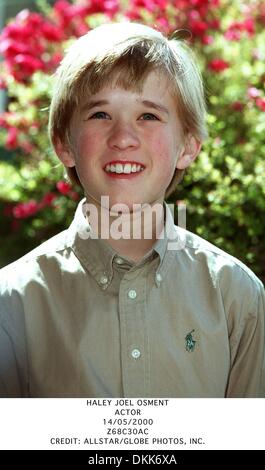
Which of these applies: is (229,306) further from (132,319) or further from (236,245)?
(236,245)

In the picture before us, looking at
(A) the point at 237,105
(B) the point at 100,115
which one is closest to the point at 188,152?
(B) the point at 100,115

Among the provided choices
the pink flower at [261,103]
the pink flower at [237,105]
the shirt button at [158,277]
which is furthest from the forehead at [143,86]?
the pink flower at [237,105]

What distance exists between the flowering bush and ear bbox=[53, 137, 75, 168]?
0.70m

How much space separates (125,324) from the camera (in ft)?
6.04

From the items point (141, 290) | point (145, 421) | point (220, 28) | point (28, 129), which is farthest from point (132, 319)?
point (220, 28)

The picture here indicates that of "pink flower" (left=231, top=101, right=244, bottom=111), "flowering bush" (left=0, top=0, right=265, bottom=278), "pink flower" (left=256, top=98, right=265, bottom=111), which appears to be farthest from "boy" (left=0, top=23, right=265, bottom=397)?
"pink flower" (left=231, top=101, right=244, bottom=111)

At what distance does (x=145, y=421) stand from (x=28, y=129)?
2.19 metres

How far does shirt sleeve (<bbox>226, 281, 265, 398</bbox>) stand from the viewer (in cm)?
193

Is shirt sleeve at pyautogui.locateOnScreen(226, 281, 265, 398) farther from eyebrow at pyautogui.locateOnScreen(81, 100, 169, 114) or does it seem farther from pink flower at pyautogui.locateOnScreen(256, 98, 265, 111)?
pink flower at pyautogui.locateOnScreen(256, 98, 265, 111)

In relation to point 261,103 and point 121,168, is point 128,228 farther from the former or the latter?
point 261,103

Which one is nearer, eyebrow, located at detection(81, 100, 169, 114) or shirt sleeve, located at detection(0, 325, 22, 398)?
shirt sleeve, located at detection(0, 325, 22, 398)

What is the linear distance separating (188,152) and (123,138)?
0.35 meters

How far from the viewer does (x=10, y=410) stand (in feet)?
5.72

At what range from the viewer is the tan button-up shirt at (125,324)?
1824mm
